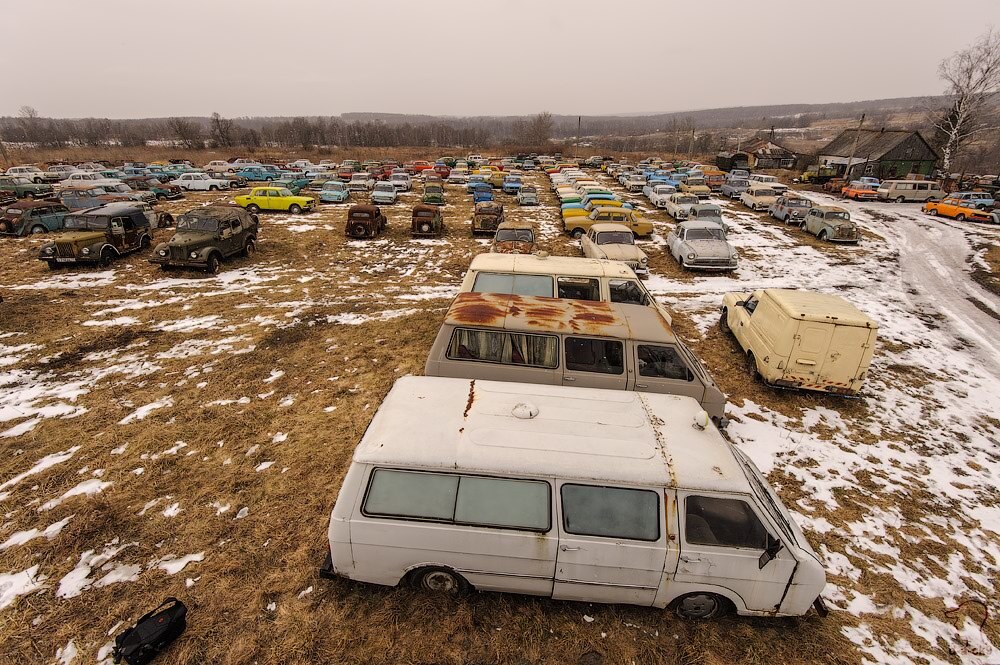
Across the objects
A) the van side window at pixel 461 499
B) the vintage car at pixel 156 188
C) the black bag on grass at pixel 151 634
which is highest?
Result: the vintage car at pixel 156 188

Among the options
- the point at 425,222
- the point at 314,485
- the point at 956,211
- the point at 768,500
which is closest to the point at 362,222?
the point at 425,222

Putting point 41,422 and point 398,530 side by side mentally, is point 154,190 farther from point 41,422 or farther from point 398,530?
point 398,530

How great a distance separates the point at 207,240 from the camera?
48.7ft

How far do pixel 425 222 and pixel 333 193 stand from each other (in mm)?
11531

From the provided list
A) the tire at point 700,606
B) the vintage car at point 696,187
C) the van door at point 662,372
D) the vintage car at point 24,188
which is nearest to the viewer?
the tire at point 700,606

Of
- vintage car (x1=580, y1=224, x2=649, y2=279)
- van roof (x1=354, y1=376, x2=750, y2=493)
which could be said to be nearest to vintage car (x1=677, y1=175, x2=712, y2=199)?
vintage car (x1=580, y1=224, x2=649, y2=279)

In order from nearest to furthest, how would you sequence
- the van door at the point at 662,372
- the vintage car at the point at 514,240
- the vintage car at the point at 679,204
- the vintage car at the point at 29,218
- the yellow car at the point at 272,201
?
the van door at the point at 662,372 < the vintage car at the point at 514,240 < the vintage car at the point at 29,218 < the vintage car at the point at 679,204 < the yellow car at the point at 272,201

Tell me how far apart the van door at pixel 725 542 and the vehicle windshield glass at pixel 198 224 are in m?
17.3

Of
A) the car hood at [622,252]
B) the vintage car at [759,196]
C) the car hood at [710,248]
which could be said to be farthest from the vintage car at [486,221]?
the vintage car at [759,196]

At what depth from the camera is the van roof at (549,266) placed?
9.13 m

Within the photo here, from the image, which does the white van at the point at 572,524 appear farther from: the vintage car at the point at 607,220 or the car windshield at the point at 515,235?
the vintage car at the point at 607,220

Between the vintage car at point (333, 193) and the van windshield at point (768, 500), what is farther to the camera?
the vintage car at point (333, 193)

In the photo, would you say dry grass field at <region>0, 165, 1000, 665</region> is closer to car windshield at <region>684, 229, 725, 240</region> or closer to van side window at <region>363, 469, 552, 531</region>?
van side window at <region>363, 469, 552, 531</region>

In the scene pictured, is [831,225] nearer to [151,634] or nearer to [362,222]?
[362,222]
